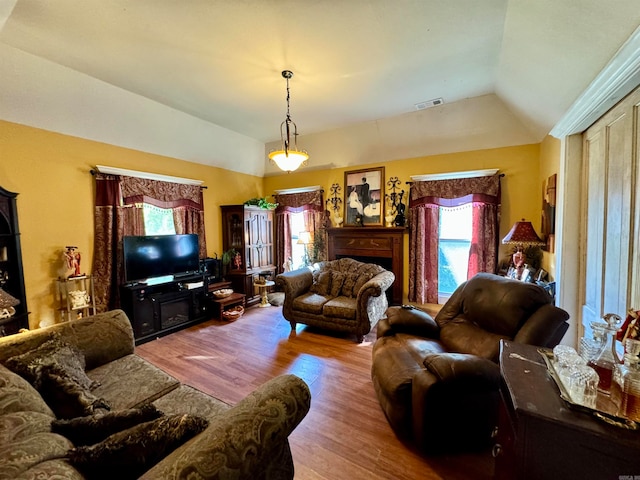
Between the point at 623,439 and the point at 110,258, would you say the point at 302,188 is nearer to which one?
the point at 110,258

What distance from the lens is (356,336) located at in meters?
3.49

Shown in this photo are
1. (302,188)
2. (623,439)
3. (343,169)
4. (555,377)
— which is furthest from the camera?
(302,188)

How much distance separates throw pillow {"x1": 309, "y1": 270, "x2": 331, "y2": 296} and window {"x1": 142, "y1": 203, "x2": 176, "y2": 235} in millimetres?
2496

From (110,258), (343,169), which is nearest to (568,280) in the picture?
(343,169)

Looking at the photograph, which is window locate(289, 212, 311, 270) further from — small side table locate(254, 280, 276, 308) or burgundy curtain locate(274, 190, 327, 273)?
small side table locate(254, 280, 276, 308)

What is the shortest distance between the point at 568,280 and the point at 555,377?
1910 mm

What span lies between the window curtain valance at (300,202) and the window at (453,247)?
225 centimetres

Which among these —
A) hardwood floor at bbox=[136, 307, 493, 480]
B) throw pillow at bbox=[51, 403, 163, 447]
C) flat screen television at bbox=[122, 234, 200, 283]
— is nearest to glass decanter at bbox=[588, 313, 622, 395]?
hardwood floor at bbox=[136, 307, 493, 480]

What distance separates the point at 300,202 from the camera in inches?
214

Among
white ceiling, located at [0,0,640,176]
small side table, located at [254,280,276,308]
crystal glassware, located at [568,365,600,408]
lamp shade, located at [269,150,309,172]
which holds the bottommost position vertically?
small side table, located at [254,280,276,308]

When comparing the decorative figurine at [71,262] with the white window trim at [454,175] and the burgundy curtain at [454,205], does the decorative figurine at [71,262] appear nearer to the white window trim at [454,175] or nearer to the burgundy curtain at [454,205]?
the burgundy curtain at [454,205]

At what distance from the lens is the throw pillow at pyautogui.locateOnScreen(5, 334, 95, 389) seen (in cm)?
134

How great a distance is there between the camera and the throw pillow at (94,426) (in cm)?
101

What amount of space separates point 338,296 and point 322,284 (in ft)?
1.07
